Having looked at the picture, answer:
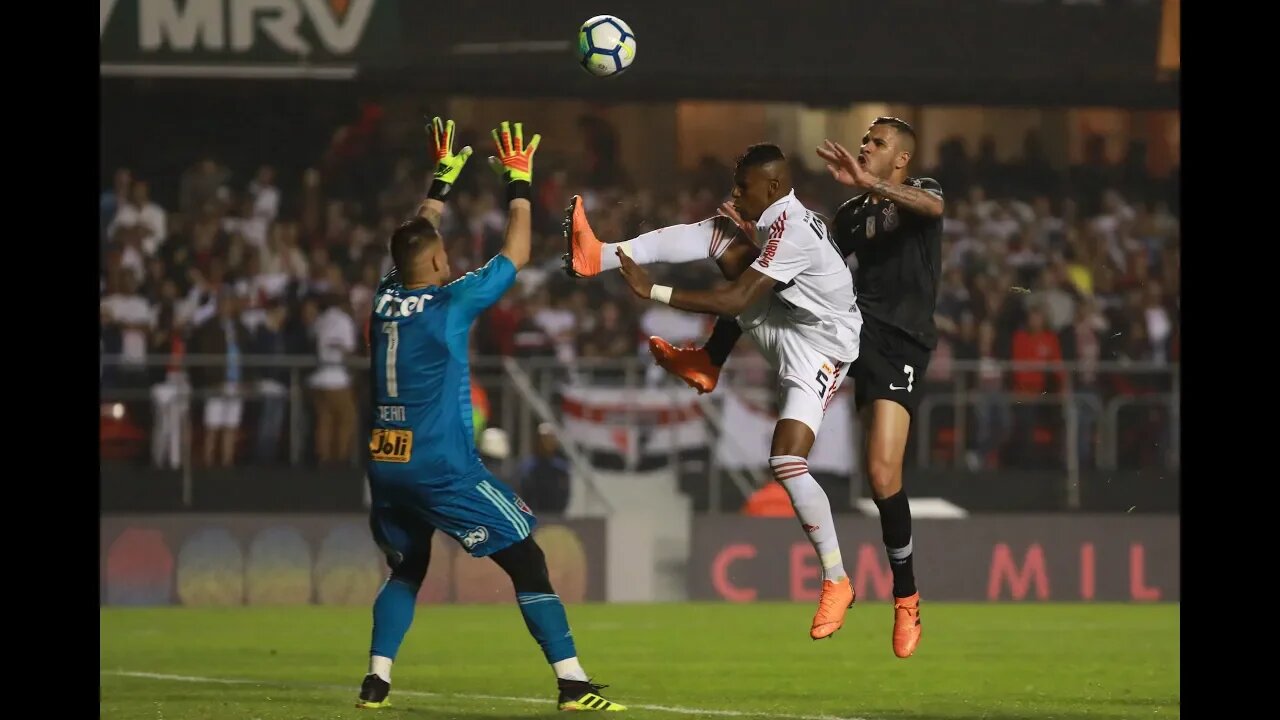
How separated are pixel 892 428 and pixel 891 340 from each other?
0.46 meters

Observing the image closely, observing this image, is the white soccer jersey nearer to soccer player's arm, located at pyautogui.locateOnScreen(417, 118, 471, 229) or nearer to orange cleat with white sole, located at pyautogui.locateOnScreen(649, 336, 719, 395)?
orange cleat with white sole, located at pyautogui.locateOnScreen(649, 336, 719, 395)

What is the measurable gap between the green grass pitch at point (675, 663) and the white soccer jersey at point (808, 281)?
1856 mm

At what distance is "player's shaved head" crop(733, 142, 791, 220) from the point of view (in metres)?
9.66

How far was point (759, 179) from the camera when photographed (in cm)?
966

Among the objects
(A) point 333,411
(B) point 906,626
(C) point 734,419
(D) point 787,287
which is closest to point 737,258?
(D) point 787,287

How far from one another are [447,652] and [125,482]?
16.8 feet

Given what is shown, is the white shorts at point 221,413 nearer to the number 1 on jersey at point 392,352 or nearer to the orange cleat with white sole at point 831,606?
the number 1 on jersey at point 392,352

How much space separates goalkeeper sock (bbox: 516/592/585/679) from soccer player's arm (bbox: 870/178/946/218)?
2407mm

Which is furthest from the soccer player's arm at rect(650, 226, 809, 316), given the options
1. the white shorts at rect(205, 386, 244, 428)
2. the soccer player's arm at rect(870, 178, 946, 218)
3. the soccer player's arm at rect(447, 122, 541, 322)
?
the white shorts at rect(205, 386, 244, 428)

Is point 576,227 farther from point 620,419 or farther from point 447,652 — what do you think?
point 620,419

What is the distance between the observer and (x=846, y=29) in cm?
2052

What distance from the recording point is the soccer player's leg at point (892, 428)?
9883 millimetres

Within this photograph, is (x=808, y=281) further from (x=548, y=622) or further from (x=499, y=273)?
(x=548, y=622)
